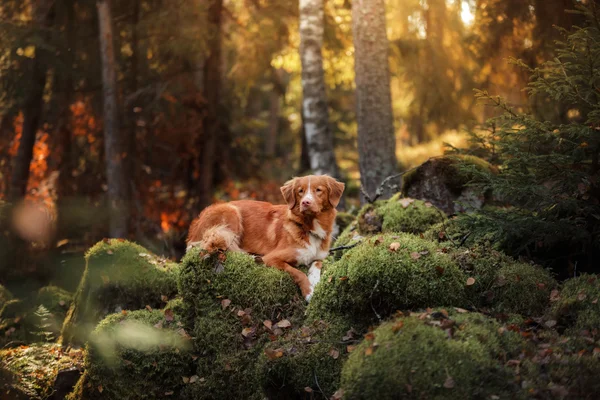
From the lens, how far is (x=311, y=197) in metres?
6.81

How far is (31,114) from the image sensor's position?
13.7m

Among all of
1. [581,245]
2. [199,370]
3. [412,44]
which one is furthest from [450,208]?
[412,44]

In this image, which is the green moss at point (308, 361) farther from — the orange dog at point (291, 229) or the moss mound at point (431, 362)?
the orange dog at point (291, 229)

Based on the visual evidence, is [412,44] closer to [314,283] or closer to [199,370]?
[314,283]

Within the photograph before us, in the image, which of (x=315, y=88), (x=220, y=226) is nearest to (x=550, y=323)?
(x=220, y=226)

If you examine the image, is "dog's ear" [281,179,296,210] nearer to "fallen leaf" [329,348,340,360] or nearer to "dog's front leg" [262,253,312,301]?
"dog's front leg" [262,253,312,301]

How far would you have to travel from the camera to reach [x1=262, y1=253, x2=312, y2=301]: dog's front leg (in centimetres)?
671

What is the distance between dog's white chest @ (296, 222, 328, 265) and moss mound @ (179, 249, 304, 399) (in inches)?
14.2

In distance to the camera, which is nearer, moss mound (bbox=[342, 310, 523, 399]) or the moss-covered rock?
moss mound (bbox=[342, 310, 523, 399])

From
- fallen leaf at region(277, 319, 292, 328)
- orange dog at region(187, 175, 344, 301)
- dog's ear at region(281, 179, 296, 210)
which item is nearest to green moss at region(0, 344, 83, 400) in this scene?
orange dog at region(187, 175, 344, 301)

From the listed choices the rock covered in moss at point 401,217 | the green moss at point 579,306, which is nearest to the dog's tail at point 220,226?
the rock covered in moss at point 401,217

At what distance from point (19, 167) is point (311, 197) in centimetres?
944

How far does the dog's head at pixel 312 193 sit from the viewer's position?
6848 millimetres

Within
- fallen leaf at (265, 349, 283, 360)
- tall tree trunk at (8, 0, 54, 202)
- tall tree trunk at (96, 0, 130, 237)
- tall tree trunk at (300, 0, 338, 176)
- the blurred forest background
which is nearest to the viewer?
fallen leaf at (265, 349, 283, 360)
